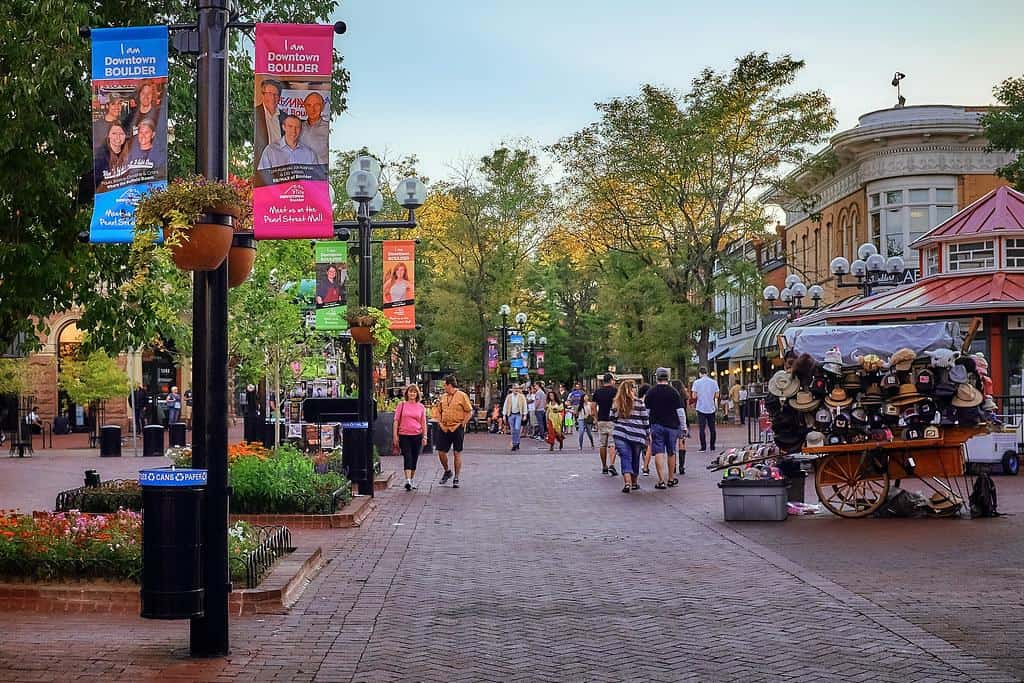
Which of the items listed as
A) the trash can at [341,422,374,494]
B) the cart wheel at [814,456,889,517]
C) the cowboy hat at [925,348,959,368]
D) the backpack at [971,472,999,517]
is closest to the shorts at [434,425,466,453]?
the trash can at [341,422,374,494]

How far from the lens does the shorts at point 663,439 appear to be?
2095 centimetres

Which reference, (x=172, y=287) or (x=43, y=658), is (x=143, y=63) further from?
(x=172, y=287)

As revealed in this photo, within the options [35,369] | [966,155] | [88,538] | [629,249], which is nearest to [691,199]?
[629,249]

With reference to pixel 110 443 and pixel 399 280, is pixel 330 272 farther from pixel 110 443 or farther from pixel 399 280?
pixel 110 443

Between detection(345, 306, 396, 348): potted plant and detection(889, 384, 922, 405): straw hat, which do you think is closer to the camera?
detection(889, 384, 922, 405): straw hat

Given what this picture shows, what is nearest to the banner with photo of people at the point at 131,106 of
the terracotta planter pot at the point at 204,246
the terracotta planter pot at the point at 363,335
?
the terracotta planter pot at the point at 204,246

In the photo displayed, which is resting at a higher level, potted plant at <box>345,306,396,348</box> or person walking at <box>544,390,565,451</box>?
potted plant at <box>345,306,396,348</box>

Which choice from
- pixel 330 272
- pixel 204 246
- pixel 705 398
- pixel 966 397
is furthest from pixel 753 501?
pixel 705 398

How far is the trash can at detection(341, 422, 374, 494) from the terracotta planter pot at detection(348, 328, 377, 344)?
4.33 feet

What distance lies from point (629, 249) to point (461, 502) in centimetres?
3596

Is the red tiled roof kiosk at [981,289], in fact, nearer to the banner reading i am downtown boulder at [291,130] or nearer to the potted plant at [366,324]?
the potted plant at [366,324]

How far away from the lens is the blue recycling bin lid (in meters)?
7.49

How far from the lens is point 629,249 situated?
5384 cm

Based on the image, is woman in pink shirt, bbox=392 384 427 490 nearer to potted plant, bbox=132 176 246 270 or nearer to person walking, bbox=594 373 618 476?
person walking, bbox=594 373 618 476
